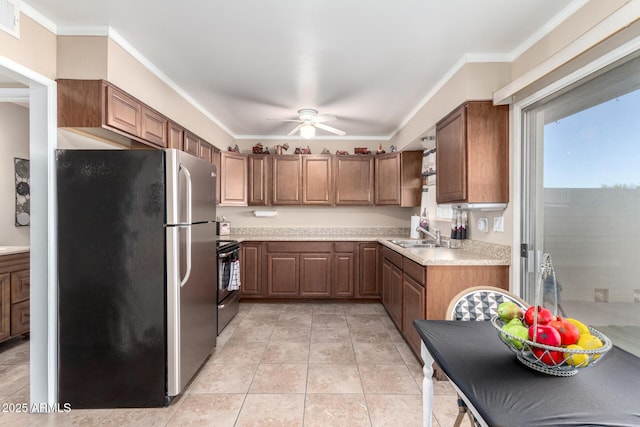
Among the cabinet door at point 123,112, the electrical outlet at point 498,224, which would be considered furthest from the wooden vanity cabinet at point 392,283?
the cabinet door at point 123,112

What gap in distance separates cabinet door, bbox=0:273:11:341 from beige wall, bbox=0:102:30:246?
65cm

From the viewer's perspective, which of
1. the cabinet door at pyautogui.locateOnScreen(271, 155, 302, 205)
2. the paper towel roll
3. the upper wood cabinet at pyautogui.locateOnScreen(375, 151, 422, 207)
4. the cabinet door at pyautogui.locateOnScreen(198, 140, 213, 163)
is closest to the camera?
the cabinet door at pyautogui.locateOnScreen(198, 140, 213, 163)

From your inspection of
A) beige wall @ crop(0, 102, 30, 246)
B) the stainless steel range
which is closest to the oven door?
the stainless steel range

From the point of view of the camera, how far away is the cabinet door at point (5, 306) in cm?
287

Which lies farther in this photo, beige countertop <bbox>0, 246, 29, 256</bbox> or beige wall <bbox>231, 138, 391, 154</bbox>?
beige wall <bbox>231, 138, 391, 154</bbox>

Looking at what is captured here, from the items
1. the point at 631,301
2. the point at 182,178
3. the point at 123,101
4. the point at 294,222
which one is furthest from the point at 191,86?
the point at 631,301

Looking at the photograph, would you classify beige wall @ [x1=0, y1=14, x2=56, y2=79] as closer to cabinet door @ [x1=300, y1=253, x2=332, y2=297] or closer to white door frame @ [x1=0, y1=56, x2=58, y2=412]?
white door frame @ [x1=0, y1=56, x2=58, y2=412]

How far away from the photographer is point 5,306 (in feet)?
9.49

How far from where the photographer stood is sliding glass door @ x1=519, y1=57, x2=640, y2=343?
160cm

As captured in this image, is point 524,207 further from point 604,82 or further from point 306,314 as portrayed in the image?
point 306,314

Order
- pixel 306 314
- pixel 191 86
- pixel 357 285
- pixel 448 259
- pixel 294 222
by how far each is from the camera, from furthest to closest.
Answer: pixel 294 222 < pixel 357 285 < pixel 306 314 < pixel 191 86 < pixel 448 259

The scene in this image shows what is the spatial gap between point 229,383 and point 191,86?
8.88 feet

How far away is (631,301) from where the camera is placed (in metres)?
1.59

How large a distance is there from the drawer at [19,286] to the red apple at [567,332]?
13.6ft
